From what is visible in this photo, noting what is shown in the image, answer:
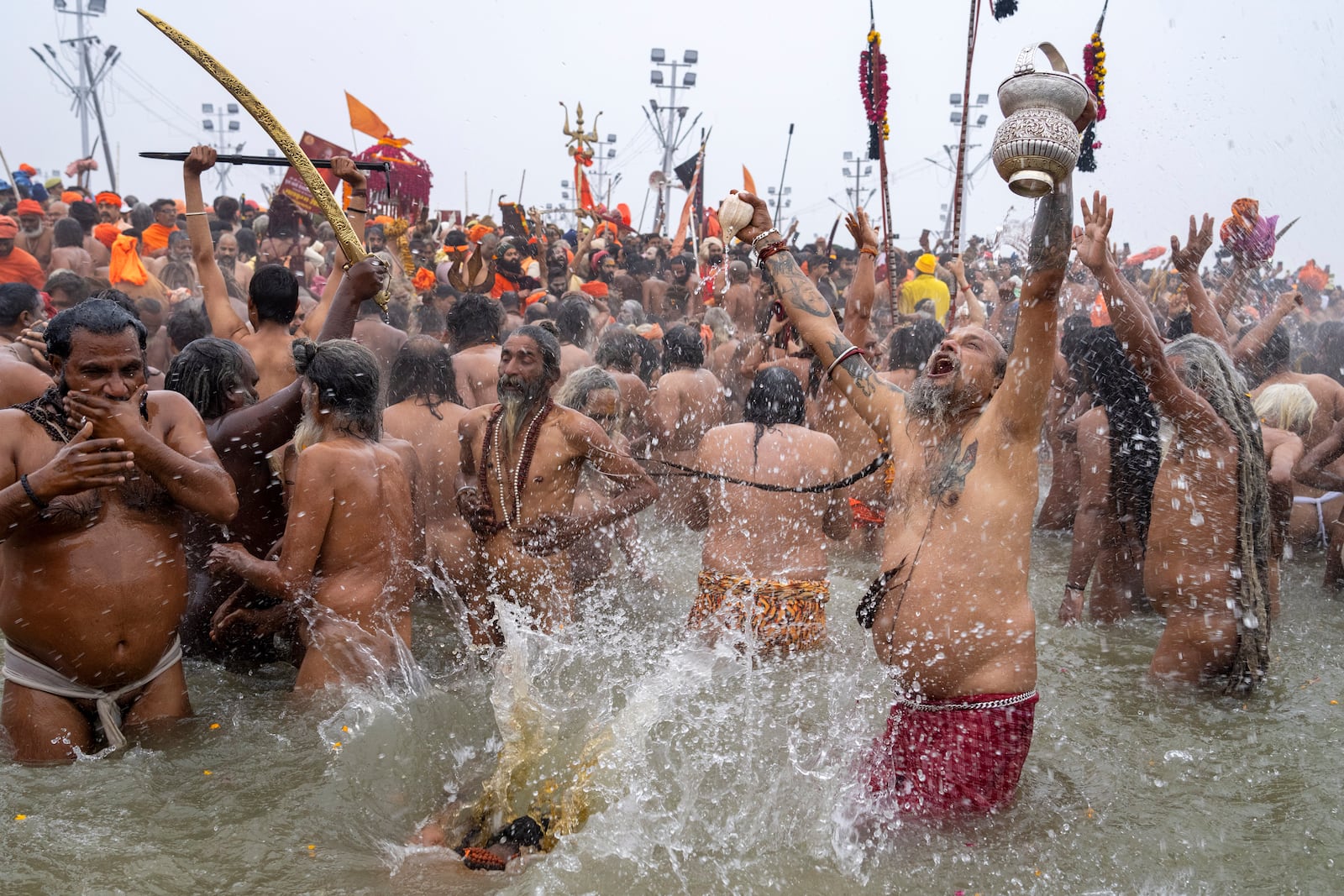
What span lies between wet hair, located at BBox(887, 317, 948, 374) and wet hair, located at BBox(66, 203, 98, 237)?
9.97m

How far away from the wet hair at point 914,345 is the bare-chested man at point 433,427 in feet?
10.2

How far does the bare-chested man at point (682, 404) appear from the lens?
271 inches

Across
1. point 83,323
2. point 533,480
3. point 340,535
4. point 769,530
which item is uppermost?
point 83,323

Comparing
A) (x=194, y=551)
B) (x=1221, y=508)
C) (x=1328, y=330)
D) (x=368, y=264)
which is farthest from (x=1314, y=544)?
(x=194, y=551)

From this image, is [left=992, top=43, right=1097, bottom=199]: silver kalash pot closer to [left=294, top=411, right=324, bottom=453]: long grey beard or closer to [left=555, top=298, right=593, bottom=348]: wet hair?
[left=294, top=411, right=324, bottom=453]: long grey beard

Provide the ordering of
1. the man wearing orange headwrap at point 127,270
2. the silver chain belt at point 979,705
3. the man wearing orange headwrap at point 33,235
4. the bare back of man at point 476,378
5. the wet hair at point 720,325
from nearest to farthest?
the silver chain belt at point 979,705 < the bare back of man at point 476,378 < the man wearing orange headwrap at point 127,270 < the wet hair at point 720,325 < the man wearing orange headwrap at point 33,235

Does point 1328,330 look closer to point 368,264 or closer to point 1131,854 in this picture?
point 1131,854

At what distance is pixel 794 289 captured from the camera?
11.8 feet

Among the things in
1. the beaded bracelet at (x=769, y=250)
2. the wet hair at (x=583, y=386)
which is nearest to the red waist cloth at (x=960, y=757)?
the beaded bracelet at (x=769, y=250)

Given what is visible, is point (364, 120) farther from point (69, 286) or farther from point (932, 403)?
point (932, 403)

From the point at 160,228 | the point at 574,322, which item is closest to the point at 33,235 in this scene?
the point at 160,228

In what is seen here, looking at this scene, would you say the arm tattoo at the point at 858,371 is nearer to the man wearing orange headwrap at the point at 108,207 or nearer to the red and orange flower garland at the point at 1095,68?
the red and orange flower garland at the point at 1095,68

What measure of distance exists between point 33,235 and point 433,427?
7984mm

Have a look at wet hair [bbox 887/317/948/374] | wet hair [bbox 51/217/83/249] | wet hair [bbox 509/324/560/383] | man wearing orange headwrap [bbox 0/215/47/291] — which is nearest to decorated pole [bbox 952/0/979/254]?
wet hair [bbox 887/317/948/374]
